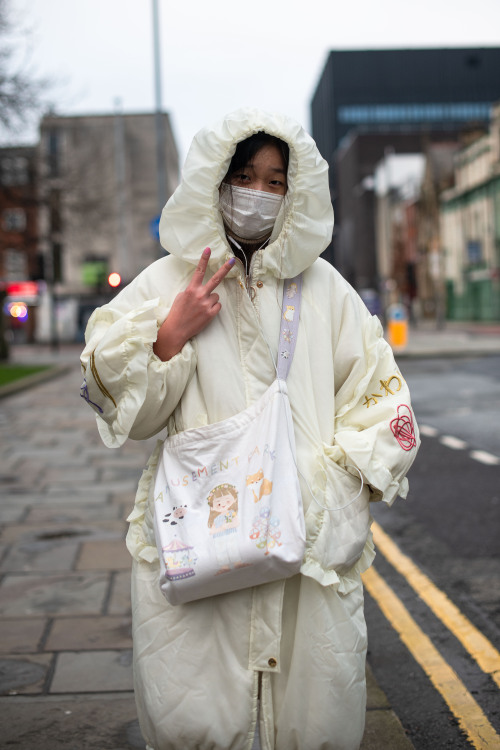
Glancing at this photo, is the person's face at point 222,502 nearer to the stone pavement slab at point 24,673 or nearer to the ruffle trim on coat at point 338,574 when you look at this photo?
the ruffle trim on coat at point 338,574

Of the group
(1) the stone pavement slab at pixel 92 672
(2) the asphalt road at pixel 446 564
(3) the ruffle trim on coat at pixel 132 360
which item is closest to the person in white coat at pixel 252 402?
(3) the ruffle trim on coat at pixel 132 360

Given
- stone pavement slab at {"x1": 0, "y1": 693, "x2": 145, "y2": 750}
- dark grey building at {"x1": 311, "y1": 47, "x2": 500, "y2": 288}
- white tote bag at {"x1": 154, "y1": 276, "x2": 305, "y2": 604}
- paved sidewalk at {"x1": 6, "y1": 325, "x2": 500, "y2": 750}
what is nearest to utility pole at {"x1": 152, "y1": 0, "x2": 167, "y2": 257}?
paved sidewalk at {"x1": 6, "y1": 325, "x2": 500, "y2": 750}

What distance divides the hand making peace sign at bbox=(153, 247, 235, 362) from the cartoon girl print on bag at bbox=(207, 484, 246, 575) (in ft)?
1.15

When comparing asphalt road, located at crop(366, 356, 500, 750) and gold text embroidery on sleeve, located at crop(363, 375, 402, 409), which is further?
asphalt road, located at crop(366, 356, 500, 750)

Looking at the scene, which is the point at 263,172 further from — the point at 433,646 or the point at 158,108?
the point at 158,108

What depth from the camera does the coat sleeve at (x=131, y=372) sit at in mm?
2105

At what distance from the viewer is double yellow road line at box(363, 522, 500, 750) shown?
3156mm

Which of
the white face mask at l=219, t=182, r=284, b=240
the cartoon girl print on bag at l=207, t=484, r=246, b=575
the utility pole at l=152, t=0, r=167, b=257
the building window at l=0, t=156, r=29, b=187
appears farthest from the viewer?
the utility pole at l=152, t=0, r=167, b=257

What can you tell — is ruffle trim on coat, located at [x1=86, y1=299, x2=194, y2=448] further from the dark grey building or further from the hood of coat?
the dark grey building

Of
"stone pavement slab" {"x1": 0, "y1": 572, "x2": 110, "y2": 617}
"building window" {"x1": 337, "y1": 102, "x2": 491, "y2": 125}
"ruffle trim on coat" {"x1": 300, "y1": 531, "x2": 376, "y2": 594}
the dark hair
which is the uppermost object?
"building window" {"x1": 337, "y1": 102, "x2": 491, "y2": 125}

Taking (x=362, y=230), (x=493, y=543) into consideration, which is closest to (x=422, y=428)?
(x=493, y=543)

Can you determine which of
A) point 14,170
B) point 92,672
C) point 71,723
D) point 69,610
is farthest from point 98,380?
point 14,170

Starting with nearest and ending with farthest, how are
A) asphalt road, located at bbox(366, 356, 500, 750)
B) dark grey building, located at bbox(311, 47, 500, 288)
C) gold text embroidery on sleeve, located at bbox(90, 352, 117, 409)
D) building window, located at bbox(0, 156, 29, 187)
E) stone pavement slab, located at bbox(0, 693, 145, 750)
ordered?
gold text embroidery on sleeve, located at bbox(90, 352, 117, 409), stone pavement slab, located at bbox(0, 693, 145, 750), asphalt road, located at bbox(366, 356, 500, 750), building window, located at bbox(0, 156, 29, 187), dark grey building, located at bbox(311, 47, 500, 288)

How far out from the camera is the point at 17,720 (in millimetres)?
3145
